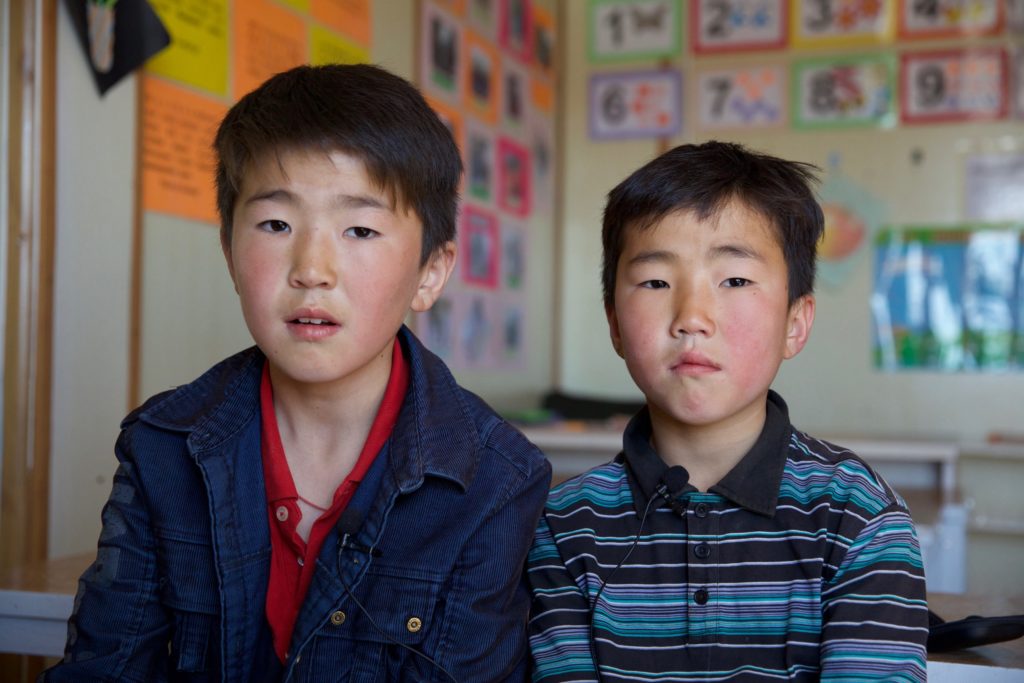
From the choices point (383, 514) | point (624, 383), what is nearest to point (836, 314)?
point (624, 383)

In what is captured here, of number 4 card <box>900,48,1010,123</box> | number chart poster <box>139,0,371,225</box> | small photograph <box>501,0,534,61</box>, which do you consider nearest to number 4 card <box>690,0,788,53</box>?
number 4 card <box>900,48,1010,123</box>

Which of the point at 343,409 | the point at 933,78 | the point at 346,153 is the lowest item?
the point at 343,409

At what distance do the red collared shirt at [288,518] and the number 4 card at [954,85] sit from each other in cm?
272

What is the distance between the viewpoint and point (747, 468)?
1.02 m

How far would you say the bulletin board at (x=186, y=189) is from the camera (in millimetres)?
1663

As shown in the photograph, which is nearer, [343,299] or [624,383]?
[343,299]

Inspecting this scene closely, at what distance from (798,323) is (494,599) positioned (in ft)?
1.53

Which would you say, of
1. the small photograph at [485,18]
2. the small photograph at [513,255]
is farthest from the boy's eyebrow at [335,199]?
the small photograph at [513,255]

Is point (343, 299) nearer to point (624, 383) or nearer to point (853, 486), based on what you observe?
point (853, 486)

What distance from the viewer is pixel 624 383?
3.57 metres

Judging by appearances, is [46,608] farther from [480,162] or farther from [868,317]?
[868,317]

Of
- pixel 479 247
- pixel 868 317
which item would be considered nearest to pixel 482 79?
pixel 479 247

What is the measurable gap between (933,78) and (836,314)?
32.5 inches

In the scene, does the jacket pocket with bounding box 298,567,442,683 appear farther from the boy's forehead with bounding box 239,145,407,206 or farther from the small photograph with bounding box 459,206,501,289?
the small photograph with bounding box 459,206,501,289
